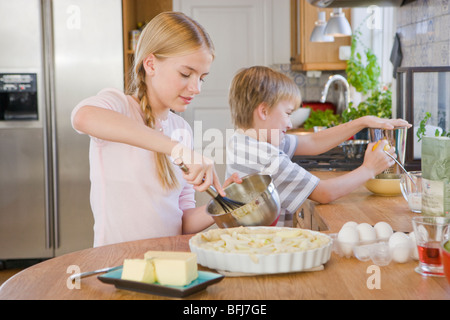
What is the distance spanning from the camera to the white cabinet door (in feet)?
16.0

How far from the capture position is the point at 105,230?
1.73m

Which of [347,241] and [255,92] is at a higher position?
[255,92]

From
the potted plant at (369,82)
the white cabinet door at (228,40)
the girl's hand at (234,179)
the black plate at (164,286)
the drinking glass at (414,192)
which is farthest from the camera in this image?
the white cabinet door at (228,40)

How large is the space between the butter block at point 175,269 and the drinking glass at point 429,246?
1.42 ft

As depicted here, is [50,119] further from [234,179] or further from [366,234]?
[366,234]

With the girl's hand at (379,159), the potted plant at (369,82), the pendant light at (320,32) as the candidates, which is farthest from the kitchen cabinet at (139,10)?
the girl's hand at (379,159)

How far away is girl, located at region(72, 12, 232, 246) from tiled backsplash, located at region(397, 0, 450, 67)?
1309mm

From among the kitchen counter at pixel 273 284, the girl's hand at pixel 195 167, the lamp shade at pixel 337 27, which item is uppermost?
the lamp shade at pixel 337 27

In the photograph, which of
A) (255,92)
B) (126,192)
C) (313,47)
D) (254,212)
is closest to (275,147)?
(255,92)

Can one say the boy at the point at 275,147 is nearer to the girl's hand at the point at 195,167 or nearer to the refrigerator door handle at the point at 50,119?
the girl's hand at the point at 195,167

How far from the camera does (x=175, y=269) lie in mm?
1015

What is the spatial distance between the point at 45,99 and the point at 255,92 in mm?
2281

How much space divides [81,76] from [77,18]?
1.24ft

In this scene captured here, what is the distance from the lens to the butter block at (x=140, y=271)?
1022mm
